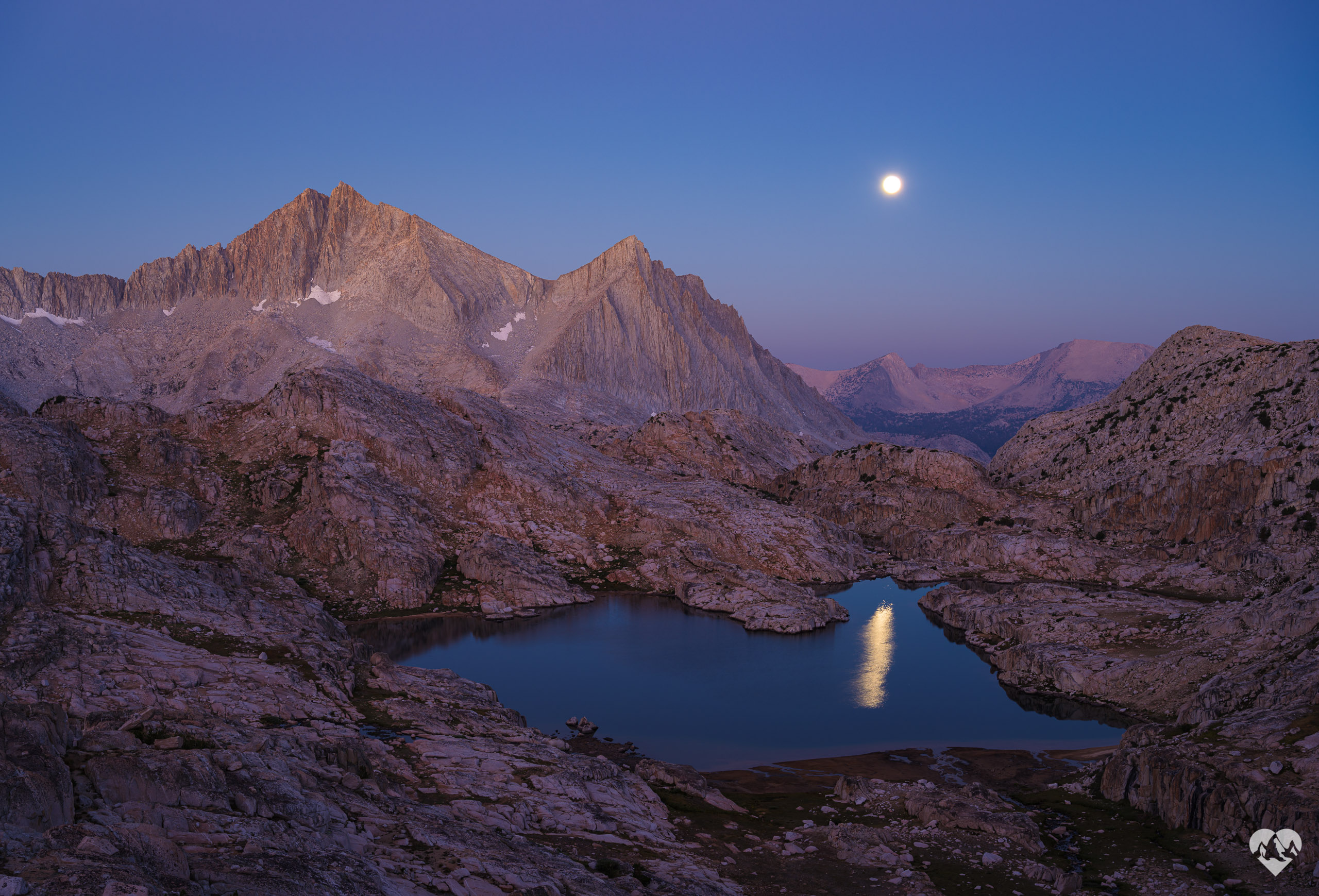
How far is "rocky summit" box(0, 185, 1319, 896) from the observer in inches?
1146

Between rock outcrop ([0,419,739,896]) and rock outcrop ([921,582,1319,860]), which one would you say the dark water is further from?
rock outcrop ([0,419,739,896])

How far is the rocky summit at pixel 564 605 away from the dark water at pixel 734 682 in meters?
3.03

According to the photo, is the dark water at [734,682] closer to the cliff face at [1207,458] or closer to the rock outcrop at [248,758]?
the rock outcrop at [248,758]

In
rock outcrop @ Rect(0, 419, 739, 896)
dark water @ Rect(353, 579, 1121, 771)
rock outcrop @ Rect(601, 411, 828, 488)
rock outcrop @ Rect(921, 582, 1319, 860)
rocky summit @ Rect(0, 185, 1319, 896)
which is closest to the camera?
rock outcrop @ Rect(0, 419, 739, 896)

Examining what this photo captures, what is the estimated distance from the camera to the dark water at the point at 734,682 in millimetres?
63188

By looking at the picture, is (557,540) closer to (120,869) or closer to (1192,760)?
(1192,760)

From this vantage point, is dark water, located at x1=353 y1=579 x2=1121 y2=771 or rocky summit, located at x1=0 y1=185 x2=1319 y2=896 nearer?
rocky summit, located at x1=0 y1=185 x2=1319 y2=896

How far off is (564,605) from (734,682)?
27.6 metres

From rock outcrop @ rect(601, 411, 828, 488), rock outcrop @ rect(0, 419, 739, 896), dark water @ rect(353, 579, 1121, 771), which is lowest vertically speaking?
dark water @ rect(353, 579, 1121, 771)

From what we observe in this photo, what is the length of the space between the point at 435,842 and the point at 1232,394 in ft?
416

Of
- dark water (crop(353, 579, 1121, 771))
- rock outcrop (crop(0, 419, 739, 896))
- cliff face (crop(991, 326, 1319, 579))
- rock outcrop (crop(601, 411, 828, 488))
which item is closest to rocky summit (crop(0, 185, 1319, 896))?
rock outcrop (crop(0, 419, 739, 896))

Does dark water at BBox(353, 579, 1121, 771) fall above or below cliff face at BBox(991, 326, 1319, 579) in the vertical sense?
below

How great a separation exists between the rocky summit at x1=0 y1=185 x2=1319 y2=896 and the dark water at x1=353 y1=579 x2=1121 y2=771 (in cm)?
303

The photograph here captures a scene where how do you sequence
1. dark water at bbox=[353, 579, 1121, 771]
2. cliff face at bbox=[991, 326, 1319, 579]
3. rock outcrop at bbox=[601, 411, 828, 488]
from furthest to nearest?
1. rock outcrop at bbox=[601, 411, 828, 488]
2. cliff face at bbox=[991, 326, 1319, 579]
3. dark water at bbox=[353, 579, 1121, 771]
